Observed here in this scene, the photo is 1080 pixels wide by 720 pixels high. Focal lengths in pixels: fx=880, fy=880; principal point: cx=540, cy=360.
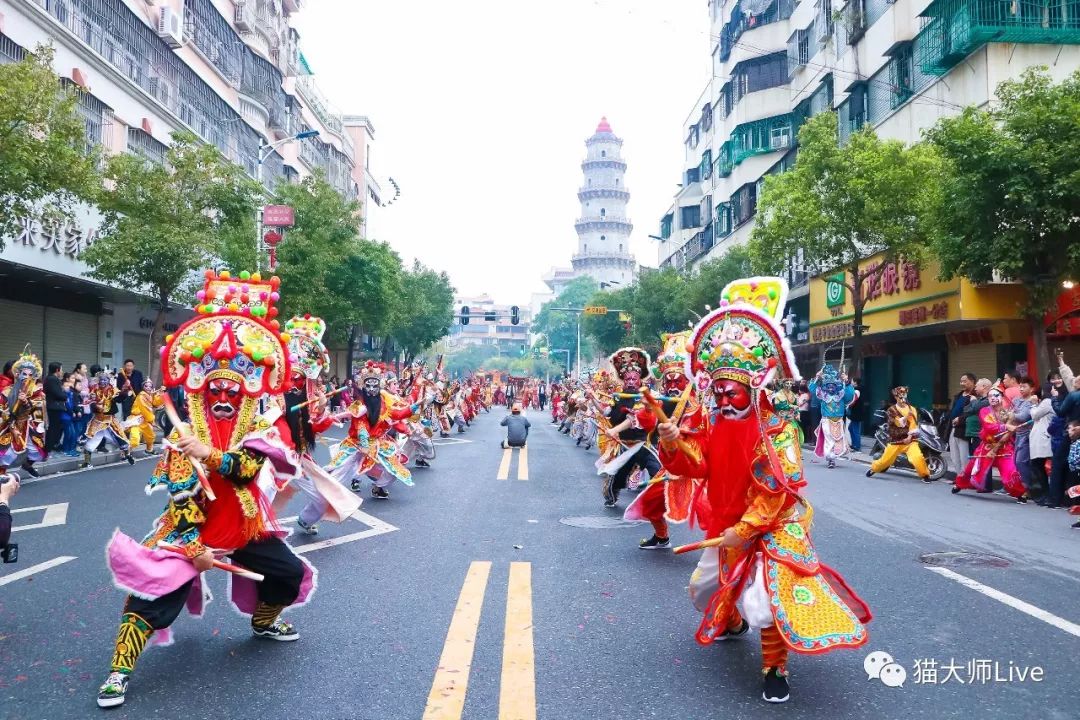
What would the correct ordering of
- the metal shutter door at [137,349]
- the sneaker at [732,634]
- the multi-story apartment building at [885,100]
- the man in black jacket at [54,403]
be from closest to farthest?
the sneaker at [732,634], the man in black jacket at [54,403], the multi-story apartment building at [885,100], the metal shutter door at [137,349]

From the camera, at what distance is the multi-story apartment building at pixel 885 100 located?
20000mm

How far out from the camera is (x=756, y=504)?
4469 millimetres

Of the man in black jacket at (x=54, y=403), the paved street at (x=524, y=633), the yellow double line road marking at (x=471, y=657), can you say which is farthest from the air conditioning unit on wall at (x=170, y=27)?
the yellow double line road marking at (x=471, y=657)

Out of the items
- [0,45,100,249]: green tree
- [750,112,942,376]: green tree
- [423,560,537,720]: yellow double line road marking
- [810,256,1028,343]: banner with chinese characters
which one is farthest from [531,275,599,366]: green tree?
[423,560,537,720]: yellow double line road marking

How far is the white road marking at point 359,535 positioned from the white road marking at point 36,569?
72.3 inches

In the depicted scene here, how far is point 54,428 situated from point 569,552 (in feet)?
39.2

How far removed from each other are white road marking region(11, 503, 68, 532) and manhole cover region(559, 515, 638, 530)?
5.28 m

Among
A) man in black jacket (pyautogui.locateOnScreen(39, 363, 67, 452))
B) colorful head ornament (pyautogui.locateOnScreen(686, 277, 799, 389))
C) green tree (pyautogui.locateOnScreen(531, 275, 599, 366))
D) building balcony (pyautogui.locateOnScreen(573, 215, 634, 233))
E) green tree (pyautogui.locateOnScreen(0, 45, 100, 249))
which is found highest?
building balcony (pyautogui.locateOnScreen(573, 215, 634, 233))

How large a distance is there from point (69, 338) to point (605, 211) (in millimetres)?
96347

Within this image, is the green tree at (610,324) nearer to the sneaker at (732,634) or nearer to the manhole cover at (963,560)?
the manhole cover at (963,560)

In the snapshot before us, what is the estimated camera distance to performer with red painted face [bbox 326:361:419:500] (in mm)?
10852

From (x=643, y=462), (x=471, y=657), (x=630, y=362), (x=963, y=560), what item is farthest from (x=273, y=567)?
(x=963, y=560)

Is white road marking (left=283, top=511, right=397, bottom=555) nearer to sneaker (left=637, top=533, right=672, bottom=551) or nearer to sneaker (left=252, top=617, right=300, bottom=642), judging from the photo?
sneaker (left=252, top=617, right=300, bottom=642)

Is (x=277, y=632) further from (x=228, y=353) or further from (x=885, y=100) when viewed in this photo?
(x=885, y=100)
